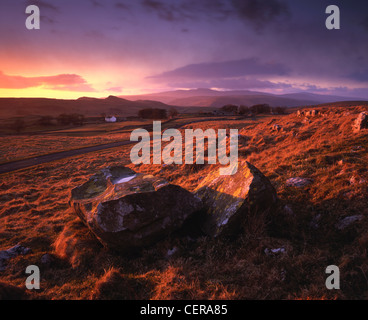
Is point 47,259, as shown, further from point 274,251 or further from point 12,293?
point 274,251

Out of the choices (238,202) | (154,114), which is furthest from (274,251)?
(154,114)

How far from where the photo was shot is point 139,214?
5.91 m

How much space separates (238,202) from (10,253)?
27.6 ft


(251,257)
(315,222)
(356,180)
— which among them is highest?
(356,180)

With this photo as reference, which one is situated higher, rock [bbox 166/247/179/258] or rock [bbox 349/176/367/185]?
rock [bbox 349/176/367/185]

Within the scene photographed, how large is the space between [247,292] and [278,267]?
41.8 inches

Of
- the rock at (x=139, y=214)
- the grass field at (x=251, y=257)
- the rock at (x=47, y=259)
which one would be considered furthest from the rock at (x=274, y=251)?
the rock at (x=47, y=259)

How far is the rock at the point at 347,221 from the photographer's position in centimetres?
534

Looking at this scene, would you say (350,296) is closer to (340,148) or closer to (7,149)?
(340,148)

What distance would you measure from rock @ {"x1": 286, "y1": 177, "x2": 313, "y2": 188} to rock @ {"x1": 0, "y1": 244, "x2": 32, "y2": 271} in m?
10.5

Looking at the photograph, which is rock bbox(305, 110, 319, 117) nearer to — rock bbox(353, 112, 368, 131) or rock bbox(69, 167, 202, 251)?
rock bbox(353, 112, 368, 131)

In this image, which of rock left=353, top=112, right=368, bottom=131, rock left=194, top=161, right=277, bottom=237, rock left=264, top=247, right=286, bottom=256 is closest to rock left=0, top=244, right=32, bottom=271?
rock left=194, top=161, right=277, bottom=237

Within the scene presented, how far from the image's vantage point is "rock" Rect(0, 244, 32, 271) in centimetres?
674

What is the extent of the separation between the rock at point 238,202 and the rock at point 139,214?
645 millimetres
